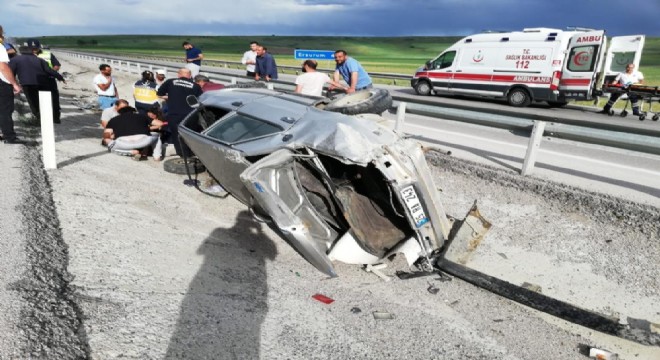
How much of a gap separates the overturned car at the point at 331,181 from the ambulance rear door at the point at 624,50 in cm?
1350

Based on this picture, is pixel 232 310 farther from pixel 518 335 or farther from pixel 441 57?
pixel 441 57

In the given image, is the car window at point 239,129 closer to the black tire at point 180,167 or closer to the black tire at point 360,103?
the black tire at point 360,103

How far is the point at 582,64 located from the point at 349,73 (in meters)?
9.40

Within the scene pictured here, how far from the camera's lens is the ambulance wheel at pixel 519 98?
581 inches

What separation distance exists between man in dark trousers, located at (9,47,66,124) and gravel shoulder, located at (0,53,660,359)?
3.04 metres

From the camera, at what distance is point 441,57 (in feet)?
55.7

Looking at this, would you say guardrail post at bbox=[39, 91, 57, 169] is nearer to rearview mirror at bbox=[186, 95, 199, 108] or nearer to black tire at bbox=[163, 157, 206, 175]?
black tire at bbox=[163, 157, 206, 175]

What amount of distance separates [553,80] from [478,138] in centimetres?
728

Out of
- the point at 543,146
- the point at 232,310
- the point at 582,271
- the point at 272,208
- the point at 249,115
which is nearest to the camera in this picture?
the point at 232,310

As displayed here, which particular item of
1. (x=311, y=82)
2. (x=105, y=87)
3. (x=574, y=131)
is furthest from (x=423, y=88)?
(x=105, y=87)

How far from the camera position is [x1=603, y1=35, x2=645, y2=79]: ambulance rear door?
14523 millimetres

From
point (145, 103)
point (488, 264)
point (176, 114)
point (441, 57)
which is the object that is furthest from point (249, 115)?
point (441, 57)

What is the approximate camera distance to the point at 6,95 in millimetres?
6266

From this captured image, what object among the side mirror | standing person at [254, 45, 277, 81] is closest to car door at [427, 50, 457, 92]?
standing person at [254, 45, 277, 81]
